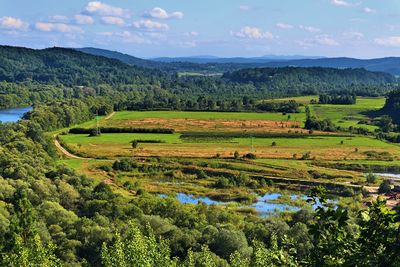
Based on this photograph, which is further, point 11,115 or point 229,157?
point 11,115

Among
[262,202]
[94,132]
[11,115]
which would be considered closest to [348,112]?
[94,132]

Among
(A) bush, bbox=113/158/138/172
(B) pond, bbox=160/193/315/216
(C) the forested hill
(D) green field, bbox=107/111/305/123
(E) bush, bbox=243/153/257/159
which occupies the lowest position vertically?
(B) pond, bbox=160/193/315/216

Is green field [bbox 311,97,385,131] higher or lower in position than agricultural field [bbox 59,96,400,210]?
higher

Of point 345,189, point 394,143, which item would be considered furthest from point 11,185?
point 394,143

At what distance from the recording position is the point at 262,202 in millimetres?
60594

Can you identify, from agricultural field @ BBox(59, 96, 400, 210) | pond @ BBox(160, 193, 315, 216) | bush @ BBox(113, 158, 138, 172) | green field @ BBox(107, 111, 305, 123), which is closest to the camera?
pond @ BBox(160, 193, 315, 216)

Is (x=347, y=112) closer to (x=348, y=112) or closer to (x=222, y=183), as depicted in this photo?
(x=348, y=112)

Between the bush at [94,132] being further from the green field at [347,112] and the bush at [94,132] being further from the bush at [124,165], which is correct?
the green field at [347,112]

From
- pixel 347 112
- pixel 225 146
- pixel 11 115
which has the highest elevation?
pixel 347 112

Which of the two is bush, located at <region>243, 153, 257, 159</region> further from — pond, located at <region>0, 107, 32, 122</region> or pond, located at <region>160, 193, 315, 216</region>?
pond, located at <region>0, 107, 32, 122</region>

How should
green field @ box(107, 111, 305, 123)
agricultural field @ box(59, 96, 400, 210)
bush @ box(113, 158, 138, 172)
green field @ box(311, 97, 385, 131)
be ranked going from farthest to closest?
green field @ box(107, 111, 305, 123)
green field @ box(311, 97, 385, 131)
bush @ box(113, 158, 138, 172)
agricultural field @ box(59, 96, 400, 210)

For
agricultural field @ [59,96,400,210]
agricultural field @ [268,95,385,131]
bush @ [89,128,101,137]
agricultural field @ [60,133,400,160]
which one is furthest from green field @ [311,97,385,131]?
bush @ [89,128,101,137]

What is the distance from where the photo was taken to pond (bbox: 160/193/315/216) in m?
56.3

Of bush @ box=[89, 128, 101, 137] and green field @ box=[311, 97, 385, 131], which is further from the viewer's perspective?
green field @ box=[311, 97, 385, 131]
